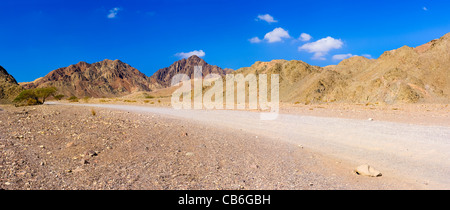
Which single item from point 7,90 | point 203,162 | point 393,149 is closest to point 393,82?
point 393,149

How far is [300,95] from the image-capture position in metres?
64.9

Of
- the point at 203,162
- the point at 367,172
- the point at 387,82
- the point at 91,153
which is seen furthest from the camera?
the point at 387,82

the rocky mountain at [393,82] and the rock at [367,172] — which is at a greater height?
the rocky mountain at [393,82]

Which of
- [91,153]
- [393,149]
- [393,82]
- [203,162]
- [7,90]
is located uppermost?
[393,82]

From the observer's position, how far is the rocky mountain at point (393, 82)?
46.8 m

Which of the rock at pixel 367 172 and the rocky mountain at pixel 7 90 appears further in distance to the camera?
the rocky mountain at pixel 7 90

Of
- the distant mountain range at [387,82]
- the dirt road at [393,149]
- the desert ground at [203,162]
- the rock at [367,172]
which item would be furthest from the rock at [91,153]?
the distant mountain range at [387,82]

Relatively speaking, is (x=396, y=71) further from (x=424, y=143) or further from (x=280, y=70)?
(x=424, y=143)

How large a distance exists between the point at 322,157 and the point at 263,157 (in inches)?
74.7

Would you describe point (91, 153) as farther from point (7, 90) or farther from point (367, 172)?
point (7, 90)

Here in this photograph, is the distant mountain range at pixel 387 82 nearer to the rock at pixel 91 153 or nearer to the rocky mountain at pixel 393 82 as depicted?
the rocky mountain at pixel 393 82

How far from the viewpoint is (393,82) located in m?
50.3

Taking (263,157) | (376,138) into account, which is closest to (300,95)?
(376,138)

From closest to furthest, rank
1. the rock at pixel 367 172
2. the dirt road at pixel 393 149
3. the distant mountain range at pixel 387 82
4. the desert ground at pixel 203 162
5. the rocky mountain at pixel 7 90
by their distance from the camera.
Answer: the desert ground at pixel 203 162 < the rock at pixel 367 172 < the dirt road at pixel 393 149 < the rocky mountain at pixel 7 90 < the distant mountain range at pixel 387 82
